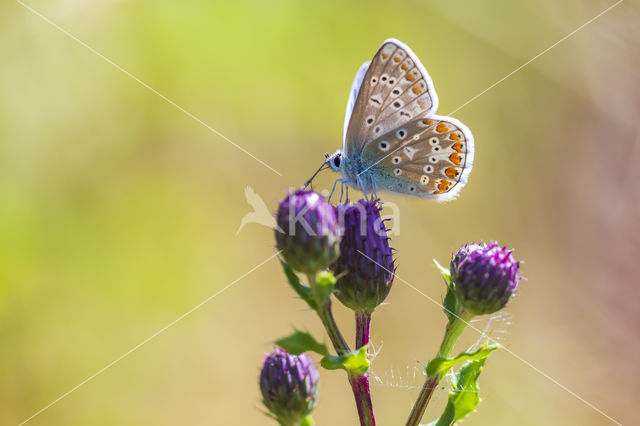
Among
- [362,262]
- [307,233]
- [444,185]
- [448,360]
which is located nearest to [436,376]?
[448,360]

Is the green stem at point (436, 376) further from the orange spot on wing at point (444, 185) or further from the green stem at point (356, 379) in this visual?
the orange spot on wing at point (444, 185)

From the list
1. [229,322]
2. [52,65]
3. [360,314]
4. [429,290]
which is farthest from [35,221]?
[429,290]

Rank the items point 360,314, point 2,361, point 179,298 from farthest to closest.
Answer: point 179,298
point 2,361
point 360,314

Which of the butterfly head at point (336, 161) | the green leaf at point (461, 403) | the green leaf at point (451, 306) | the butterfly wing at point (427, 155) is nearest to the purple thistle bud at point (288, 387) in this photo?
the green leaf at point (461, 403)

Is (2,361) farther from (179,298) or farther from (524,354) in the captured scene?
(524,354)

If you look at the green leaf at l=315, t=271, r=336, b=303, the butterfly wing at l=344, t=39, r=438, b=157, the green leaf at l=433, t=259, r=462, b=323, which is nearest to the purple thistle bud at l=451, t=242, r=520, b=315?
the green leaf at l=433, t=259, r=462, b=323

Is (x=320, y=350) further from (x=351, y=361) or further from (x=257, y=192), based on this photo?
(x=257, y=192)
